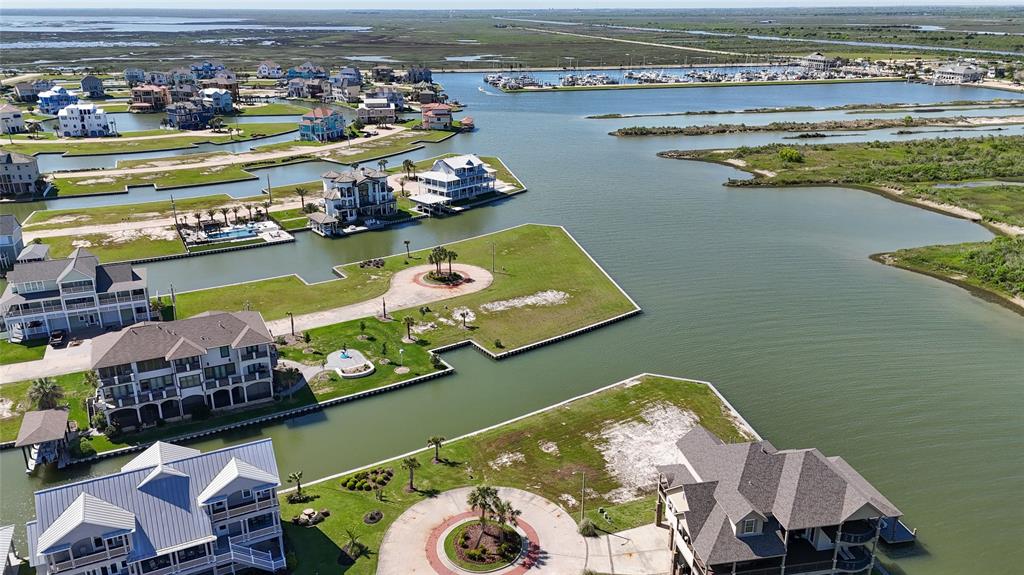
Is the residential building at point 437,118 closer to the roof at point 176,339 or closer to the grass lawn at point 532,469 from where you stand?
the roof at point 176,339

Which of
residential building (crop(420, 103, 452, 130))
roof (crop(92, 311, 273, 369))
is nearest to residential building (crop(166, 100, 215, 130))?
residential building (crop(420, 103, 452, 130))

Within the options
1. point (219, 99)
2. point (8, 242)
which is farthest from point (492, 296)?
point (219, 99)

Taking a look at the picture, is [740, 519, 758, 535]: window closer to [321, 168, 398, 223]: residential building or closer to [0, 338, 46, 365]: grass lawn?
[0, 338, 46, 365]: grass lawn

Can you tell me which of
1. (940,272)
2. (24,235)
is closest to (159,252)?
(24,235)

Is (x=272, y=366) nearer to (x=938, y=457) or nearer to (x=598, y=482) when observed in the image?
(x=598, y=482)

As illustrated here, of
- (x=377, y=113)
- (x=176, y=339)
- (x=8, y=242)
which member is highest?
(x=176, y=339)

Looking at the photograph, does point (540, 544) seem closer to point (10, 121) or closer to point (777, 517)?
point (777, 517)
